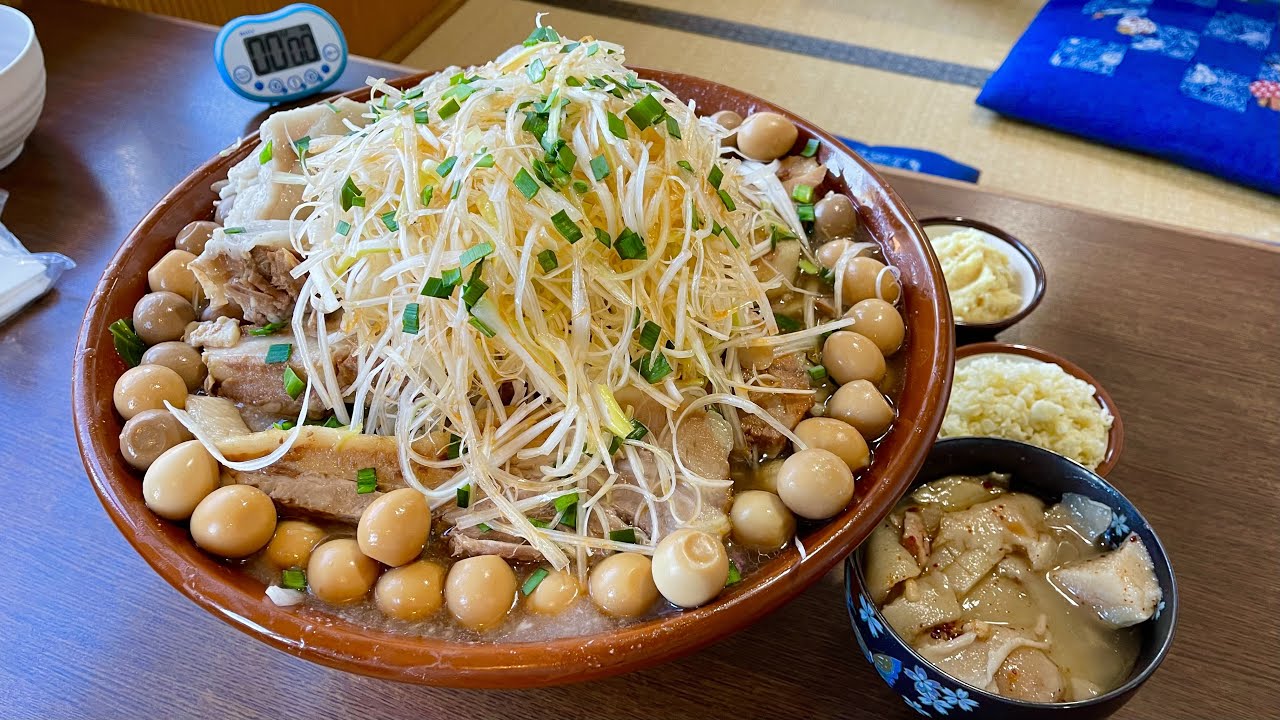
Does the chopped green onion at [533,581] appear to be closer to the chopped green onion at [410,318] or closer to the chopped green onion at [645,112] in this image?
the chopped green onion at [410,318]

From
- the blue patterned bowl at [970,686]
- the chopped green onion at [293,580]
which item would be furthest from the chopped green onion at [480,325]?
the blue patterned bowl at [970,686]

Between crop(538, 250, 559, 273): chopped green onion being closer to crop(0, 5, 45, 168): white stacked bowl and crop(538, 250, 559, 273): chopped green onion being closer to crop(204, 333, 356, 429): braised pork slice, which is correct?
crop(204, 333, 356, 429): braised pork slice

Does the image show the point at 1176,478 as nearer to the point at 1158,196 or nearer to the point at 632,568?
the point at 632,568

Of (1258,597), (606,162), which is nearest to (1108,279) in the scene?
(1258,597)

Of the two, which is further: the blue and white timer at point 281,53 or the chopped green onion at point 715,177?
the blue and white timer at point 281,53

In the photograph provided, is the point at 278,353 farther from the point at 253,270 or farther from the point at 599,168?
the point at 599,168

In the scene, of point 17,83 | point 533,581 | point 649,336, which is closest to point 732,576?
point 533,581

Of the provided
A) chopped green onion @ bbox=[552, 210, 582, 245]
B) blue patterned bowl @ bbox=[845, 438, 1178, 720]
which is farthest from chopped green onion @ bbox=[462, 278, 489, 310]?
blue patterned bowl @ bbox=[845, 438, 1178, 720]
